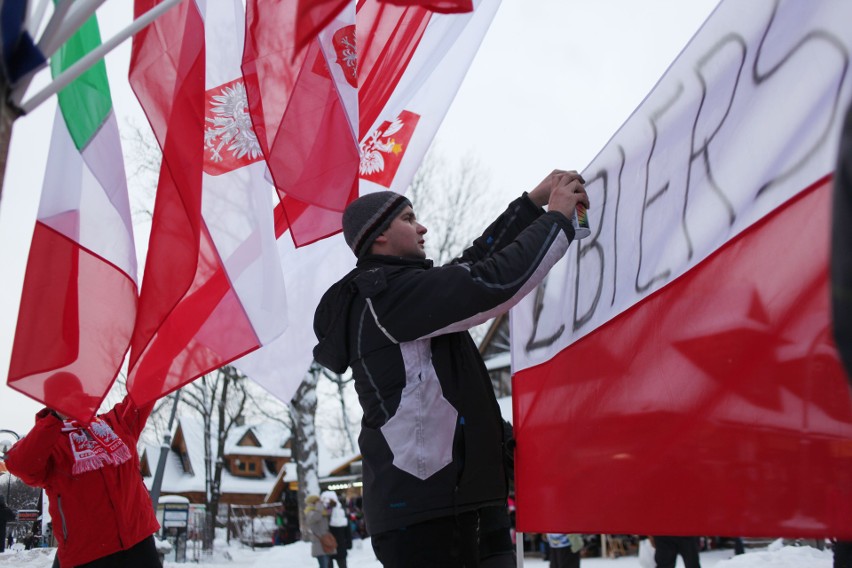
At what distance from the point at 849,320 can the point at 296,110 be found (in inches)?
119

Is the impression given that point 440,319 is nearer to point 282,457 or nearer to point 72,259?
point 72,259

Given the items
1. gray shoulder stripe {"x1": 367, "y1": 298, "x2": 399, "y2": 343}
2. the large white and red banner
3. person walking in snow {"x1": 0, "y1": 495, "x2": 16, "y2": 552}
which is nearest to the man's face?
gray shoulder stripe {"x1": 367, "y1": 298, "x2": 399, "y2": 343}

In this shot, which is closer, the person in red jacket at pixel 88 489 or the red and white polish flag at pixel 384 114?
the red and white polish flag at pixel 384 114

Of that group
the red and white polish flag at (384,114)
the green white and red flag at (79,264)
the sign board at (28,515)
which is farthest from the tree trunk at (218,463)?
the green white and red flag at (79,264)

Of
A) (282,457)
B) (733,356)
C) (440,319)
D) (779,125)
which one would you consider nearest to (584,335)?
(440,319)

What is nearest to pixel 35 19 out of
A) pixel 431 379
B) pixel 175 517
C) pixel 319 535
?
pixel 431 379

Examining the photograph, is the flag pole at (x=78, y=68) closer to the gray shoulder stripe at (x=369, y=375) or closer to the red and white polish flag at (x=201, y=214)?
the red and white polish flag at (x=201, y=214)

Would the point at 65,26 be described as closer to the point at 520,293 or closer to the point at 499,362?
the point at 520,293

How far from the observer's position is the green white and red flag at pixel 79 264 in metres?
3.01

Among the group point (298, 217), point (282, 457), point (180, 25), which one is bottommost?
point (282, 457)

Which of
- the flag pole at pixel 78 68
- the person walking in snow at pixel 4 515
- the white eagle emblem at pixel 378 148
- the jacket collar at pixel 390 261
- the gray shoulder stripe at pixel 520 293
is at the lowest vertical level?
the person walking in snow at pixel 4 515

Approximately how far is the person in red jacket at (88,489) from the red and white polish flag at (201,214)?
3.20ft

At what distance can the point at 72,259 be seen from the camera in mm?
3221

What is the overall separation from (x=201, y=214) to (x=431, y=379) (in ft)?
5.17
